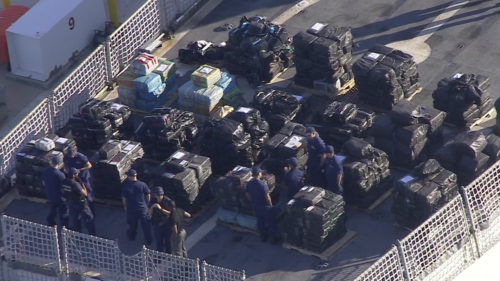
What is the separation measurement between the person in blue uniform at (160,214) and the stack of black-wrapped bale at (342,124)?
4651mm

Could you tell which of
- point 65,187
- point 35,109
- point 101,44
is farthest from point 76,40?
point 65,187

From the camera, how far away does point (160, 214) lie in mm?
40656

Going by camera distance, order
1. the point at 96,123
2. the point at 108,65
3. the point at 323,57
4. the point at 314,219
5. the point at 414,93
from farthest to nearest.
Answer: the point at 108,65, the point at 414,93, the point at 323,57, the point at 96,123, the point at 314,219

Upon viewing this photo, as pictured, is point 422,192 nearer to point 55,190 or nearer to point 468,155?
point 468,155

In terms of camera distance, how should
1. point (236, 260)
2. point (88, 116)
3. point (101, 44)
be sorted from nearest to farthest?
point (236, 260)
point (88, 116)
point (101, 44)

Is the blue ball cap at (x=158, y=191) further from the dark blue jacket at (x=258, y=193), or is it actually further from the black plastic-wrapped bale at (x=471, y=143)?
the black plastic-wrapped bale at (x=471, y=143)

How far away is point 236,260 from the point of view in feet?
136

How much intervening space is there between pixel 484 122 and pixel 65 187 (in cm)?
972

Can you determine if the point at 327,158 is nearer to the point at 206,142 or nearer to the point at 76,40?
the point at 206,142

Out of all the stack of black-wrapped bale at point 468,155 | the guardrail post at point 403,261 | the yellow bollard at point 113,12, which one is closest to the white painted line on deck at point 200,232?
the guardrail post at point 403,261

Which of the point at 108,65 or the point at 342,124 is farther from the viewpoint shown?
the point at 108,65

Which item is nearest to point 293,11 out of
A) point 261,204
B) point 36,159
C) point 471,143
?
point 471,143

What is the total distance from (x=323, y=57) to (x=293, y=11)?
15.0 ft

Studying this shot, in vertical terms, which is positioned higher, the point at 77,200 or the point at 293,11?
the point at 293,11
